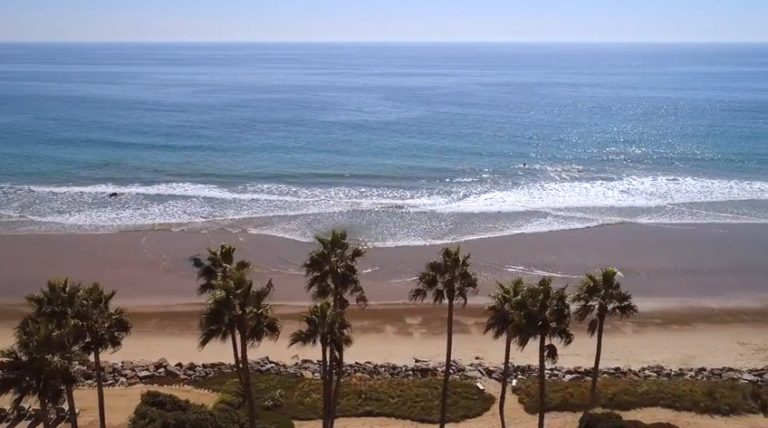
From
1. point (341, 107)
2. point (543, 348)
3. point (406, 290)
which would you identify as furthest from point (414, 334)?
point (341, 107)

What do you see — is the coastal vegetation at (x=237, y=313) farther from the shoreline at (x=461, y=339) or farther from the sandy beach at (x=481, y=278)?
the sandy beach at (x=481, y=278)

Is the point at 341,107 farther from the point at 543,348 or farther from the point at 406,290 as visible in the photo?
the point at 543,348

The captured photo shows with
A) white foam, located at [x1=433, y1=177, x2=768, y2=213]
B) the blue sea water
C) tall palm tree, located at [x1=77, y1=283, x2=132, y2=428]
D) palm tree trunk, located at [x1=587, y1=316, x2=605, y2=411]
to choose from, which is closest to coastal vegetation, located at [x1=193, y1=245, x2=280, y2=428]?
tall palm tree, located at [x1=77, y1=283, x2=132, y2=428]

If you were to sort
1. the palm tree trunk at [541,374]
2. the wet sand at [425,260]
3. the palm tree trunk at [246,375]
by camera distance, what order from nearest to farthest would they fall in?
1. the palm tree trunk at [246,375]
2. the palm tree trunk at [541,374]
3. the wet sand at [425,260]

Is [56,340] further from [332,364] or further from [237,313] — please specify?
[332,364]

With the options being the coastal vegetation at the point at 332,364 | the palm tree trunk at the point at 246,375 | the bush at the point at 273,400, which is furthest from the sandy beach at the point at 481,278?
the palm tree trunk at the point at 246,375
